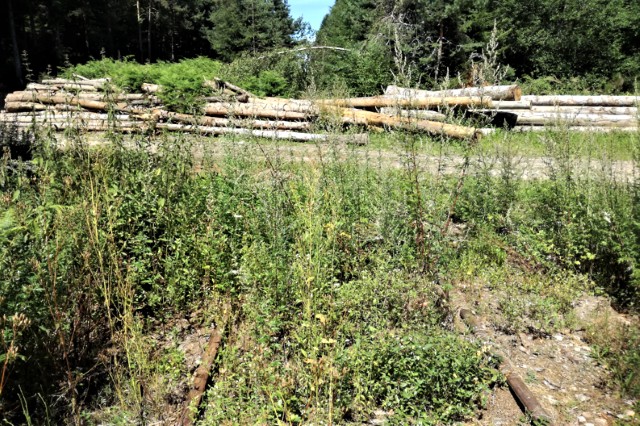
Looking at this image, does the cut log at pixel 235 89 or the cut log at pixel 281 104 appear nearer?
the cut log at pixel 281 104

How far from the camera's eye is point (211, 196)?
16.8ft

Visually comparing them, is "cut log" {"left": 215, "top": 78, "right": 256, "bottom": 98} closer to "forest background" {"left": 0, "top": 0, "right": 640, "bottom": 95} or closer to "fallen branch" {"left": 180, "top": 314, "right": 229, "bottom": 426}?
"forest background" {"left": 0, "top": 0, "right": 640, "bottom": 95}

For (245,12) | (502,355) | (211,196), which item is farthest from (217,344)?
(245,12)

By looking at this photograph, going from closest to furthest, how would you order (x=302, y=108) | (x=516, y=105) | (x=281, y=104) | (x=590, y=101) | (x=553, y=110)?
1. (x=302, y=108)
2. (x=553, y=110)
3. (x=281, y=104)
4. (x=516, y=105)
5. (x=590, y=101)

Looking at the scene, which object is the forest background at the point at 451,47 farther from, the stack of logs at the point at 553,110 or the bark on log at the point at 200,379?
the bark on log at the point at 200,379

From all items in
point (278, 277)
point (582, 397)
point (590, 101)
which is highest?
point (590, 101)

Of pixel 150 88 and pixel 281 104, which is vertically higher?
pixel 150 88

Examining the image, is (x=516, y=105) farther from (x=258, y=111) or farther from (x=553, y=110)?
(x=258, y=111)

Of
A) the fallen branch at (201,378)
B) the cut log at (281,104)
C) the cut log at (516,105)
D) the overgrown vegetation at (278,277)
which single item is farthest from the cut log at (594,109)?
the fallen branch at (201,378)

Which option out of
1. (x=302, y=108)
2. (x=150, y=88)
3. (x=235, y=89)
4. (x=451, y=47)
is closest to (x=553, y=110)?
(x=302, y=108)

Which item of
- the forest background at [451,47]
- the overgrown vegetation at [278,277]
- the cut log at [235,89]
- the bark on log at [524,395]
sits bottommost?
the bark on log at [524,395]

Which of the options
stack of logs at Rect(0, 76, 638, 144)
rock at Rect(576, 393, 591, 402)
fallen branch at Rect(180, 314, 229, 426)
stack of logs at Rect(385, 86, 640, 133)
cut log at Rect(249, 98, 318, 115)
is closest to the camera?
fallen branch at Rect(180, 314, 229, 426)

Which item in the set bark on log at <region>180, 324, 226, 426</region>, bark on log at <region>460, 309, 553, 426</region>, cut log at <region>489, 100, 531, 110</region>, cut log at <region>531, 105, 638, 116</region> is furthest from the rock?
cut log at <region>531, 105, 638, 116</region>

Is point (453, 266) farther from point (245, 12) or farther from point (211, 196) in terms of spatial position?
point (245, 12)
